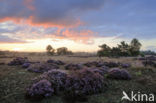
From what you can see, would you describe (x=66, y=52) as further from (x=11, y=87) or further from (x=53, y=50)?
(x=11, y=87)

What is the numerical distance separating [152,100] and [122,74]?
3.20 metres

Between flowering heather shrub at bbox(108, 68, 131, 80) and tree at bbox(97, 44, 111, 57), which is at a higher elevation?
tree at bbox(97, 44, 111, 57)

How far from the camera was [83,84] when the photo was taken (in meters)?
5.66

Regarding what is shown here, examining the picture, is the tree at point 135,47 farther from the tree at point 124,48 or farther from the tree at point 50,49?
the tree at point 50,49

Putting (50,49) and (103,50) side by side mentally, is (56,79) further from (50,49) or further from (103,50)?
(50,49)

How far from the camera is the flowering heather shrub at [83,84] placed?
5.34 m

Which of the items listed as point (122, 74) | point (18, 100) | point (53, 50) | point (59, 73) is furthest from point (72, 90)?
point (53, 50)

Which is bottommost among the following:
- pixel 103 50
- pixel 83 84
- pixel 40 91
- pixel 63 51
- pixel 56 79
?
pixel 40 91

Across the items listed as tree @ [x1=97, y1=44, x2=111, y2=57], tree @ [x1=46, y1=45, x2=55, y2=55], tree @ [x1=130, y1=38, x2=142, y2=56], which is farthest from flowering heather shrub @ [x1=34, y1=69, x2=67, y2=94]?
tree @ [x1=46, y1=45, x2=55, y2=55]

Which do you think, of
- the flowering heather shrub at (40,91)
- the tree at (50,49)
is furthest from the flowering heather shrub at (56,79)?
the tree at (50,49)

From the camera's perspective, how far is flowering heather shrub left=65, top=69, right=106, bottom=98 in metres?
5.34

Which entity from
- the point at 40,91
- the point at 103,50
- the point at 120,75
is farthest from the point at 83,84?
the point at 103,50

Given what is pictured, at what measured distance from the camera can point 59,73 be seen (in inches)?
257

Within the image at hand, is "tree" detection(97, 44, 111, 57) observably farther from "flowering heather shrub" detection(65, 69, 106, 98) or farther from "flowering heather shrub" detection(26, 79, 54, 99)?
"flowering heather shrub" detection(26, 79, 54, 99)
